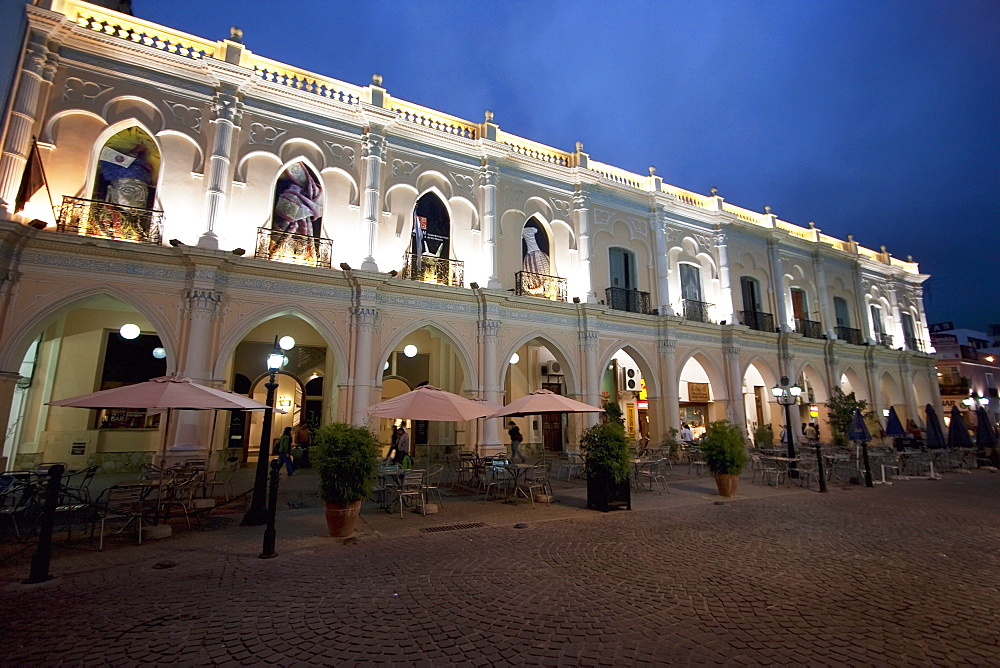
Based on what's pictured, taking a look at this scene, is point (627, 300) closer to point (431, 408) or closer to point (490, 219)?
point (490, 219)

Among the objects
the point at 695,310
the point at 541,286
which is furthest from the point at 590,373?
the point at 695,310

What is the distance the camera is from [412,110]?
16.6m

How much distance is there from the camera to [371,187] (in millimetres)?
14938

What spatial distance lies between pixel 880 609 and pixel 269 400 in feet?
27.5

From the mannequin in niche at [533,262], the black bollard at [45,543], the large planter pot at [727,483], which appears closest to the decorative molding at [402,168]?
the mannequin in niche at [533,262]

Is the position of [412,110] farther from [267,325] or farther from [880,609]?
[880,609]

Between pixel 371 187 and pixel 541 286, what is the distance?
6.76 metres

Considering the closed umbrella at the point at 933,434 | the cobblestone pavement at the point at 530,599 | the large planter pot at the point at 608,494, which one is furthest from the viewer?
the closed umbrella at the point at 933,434

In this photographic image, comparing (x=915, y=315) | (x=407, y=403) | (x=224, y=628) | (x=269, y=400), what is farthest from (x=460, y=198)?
(x=915, y=315)

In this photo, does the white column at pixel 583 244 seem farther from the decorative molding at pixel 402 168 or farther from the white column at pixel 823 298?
the white column at pixel 823 298

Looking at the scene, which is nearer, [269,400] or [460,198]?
[269,400]

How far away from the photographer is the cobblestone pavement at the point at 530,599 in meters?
3.77

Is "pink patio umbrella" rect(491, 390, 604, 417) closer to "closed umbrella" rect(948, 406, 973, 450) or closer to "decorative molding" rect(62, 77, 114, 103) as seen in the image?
"decorative molding" rect(62, 77, 114, 103)

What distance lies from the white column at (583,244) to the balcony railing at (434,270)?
190 inches
